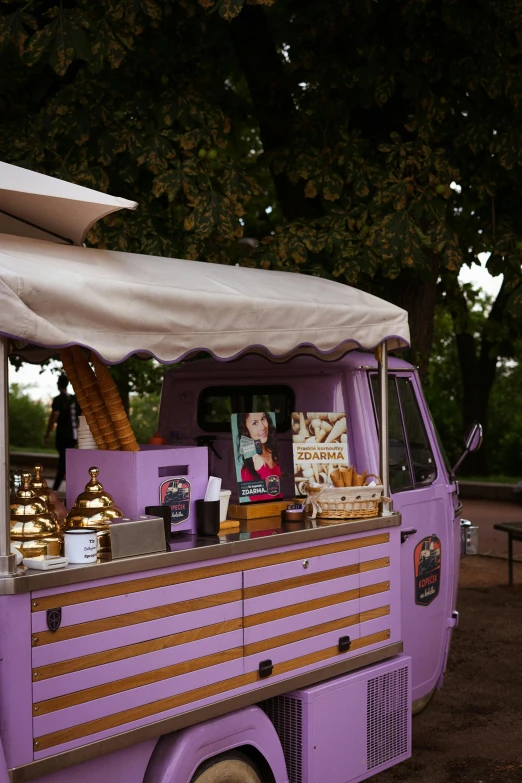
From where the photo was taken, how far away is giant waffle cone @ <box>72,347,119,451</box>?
3.91 meters

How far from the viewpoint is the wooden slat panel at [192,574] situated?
3.11 meters

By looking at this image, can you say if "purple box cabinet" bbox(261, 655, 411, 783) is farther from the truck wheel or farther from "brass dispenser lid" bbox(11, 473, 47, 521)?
"brass dispenser lid" bbox(11, 473, 47, 521)

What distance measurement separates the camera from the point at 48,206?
3887mm

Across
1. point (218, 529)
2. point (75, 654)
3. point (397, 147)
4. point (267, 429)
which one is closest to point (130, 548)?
point (75, 654)

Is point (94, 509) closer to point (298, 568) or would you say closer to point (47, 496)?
point (47, 496)

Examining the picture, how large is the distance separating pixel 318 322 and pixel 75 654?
1870mm

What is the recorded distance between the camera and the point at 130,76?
7770 mm

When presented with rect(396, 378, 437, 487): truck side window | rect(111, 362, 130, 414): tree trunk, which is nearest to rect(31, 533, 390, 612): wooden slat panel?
rect(396, 378, 437, 487): truck side window

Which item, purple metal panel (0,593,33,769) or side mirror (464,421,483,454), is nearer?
purple metal panel (0,593,33,769)

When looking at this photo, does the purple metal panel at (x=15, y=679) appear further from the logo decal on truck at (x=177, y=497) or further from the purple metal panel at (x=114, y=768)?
the logo decal on truck at (x=177, y=497)

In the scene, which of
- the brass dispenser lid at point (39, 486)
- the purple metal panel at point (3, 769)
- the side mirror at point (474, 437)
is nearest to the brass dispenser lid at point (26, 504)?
the brass dispenser lid at point (39, 486)

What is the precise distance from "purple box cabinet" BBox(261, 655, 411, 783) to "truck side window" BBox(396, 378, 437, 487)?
1.18 meters

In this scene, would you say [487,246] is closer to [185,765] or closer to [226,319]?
[226,319]

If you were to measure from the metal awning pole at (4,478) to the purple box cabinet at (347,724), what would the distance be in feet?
5.28
